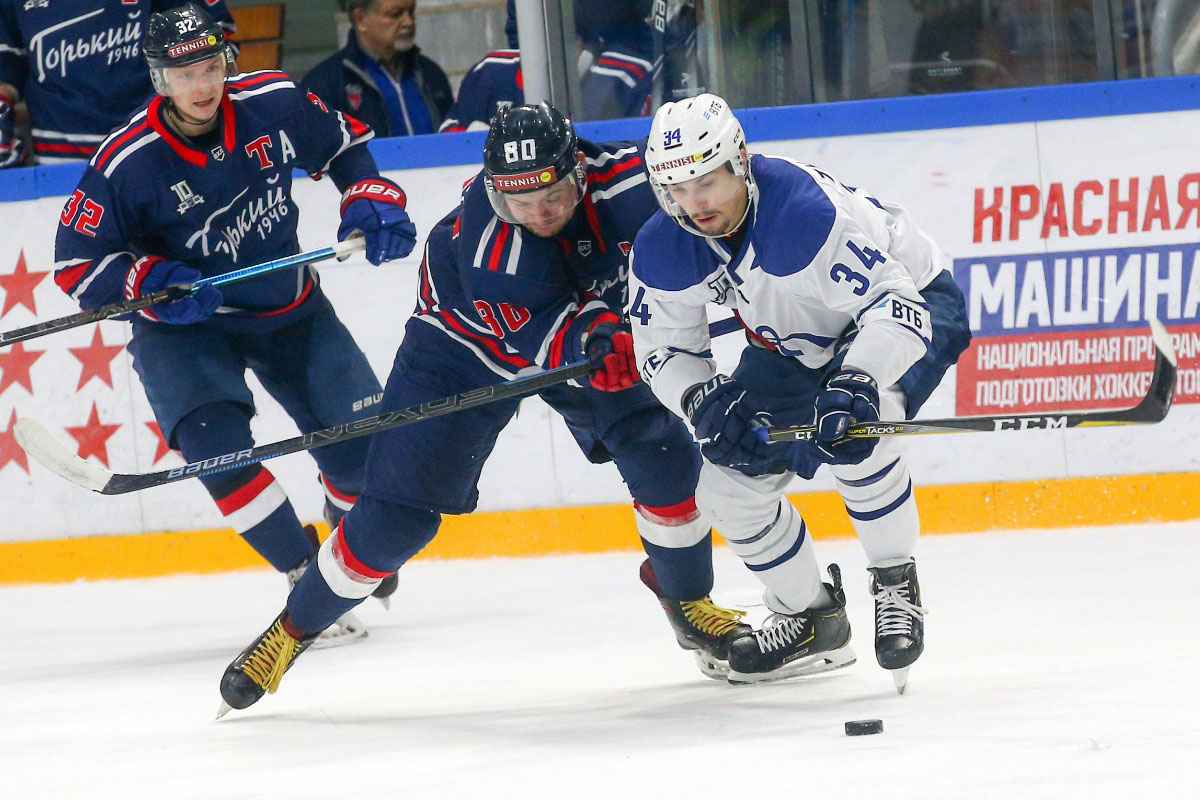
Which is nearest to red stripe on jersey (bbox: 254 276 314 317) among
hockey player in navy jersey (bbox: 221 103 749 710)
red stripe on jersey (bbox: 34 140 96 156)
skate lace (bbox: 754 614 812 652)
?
hockey player in navy jersey (bbox: 221 103 749 710)

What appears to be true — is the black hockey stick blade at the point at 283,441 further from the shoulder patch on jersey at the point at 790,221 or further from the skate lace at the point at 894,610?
the skate lace at the point at 894,610

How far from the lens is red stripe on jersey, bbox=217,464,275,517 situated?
3.62m

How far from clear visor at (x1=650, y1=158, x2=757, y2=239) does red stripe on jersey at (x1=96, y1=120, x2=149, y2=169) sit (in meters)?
1.49

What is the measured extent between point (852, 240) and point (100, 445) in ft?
9.37

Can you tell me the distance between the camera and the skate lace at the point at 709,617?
298cm

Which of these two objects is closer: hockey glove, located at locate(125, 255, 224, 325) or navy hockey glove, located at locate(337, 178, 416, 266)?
hockey glove, located at locate(125, 255, 224, 325)

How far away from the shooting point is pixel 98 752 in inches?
110

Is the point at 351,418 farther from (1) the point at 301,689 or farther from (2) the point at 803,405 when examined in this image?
(2) the point at 803,405

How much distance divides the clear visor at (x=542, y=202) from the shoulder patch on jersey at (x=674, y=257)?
0.21 metres

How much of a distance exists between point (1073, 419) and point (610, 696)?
972 mm

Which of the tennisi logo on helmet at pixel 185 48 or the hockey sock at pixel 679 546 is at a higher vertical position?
the tennisi logo on helmet at pixel 185 48

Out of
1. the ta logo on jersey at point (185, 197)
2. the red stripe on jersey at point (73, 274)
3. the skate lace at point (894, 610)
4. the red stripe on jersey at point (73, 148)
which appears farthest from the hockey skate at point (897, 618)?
the red stripe on jersey at point (73, 148)

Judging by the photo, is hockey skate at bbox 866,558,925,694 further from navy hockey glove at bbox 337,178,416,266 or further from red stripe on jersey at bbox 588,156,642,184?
navy hockey glove at bbox 337,178,416,266

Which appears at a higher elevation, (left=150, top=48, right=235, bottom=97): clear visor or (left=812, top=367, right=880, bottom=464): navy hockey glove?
(left=150, top=48, right=235, bottom=97): clear visor
